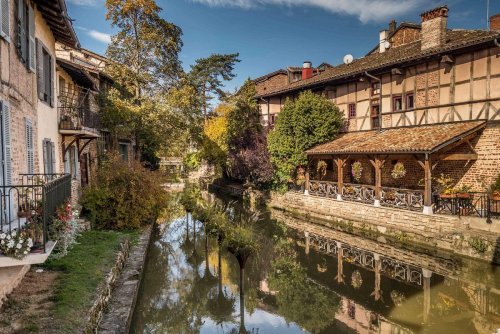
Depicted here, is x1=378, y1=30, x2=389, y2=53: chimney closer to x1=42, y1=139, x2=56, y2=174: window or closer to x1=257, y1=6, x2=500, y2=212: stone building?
x1=257, y1=6, x2=500, y2=212: stone building

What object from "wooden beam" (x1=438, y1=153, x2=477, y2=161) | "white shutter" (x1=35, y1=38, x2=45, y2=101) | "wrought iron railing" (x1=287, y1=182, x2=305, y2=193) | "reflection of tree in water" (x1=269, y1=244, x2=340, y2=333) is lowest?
"reflection of tree in water" (x1=269, y1=244, x2=340, y2=333)

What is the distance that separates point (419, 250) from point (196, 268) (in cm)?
861

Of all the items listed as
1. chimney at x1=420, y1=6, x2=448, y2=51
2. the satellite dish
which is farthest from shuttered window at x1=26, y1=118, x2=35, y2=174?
the satellite dish

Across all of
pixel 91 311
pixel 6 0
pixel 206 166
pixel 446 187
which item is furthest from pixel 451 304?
pixel 206 166

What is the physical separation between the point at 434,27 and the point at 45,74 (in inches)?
706

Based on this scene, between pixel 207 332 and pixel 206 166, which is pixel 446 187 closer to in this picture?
pixel 207 332

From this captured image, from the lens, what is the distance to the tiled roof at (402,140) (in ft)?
51.8

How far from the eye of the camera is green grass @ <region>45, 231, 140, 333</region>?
21.7 ft

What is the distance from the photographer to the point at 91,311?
22.6 feet

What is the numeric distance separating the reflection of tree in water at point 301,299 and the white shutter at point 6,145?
7050 mm

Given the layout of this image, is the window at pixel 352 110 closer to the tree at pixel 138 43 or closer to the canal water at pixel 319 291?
the canal water at pixel 319 291

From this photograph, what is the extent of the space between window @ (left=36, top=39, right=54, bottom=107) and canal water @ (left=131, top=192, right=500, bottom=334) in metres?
6.26

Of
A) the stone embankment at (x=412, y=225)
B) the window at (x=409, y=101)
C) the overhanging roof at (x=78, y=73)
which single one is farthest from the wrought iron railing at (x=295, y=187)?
the overhanging roof at (x=78, y=73)

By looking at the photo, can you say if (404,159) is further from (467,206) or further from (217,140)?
(217,140)
